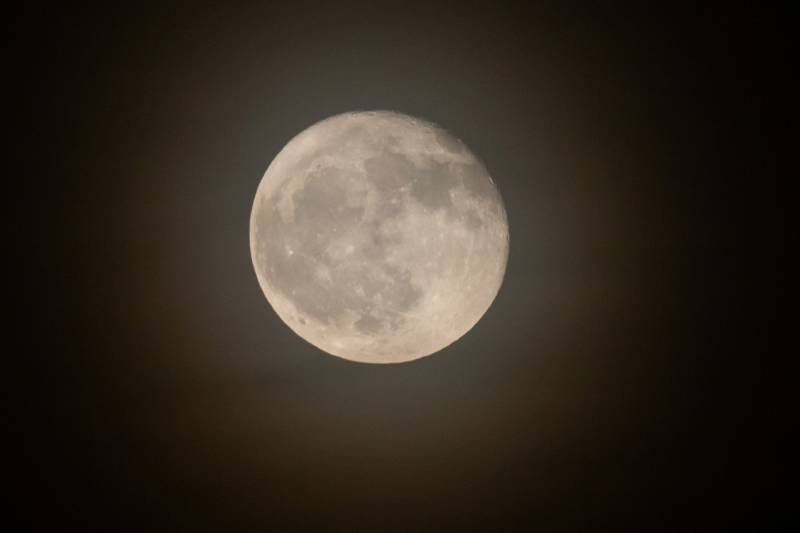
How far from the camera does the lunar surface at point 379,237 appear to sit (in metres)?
1.41

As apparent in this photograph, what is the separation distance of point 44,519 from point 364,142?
1.95 m

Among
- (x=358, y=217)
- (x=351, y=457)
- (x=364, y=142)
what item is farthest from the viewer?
(x=351, y=457)

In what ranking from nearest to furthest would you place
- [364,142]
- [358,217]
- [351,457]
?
[358,217]
[364,142]
[351,457]

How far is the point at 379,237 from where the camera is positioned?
4.58 feet

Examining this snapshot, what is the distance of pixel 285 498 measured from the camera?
2.20 metres

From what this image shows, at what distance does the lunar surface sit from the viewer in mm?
1407

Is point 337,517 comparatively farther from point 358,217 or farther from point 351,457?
point 358,217

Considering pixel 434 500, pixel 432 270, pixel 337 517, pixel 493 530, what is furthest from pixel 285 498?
pixel 432 270

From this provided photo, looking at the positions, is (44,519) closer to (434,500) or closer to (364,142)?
(434,500)

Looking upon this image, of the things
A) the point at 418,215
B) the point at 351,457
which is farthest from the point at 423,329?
the point at 351,457

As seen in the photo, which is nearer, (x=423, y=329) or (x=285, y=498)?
(x=423, y=329)

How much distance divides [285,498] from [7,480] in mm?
1040

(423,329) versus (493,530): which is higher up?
(423,329)

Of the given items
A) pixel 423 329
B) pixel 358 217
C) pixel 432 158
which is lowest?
pixel 423 329
